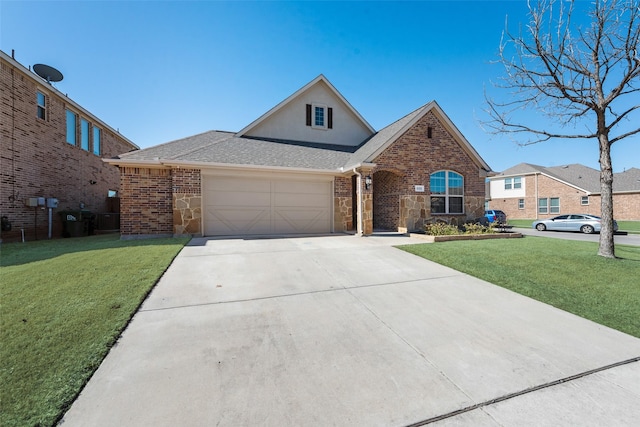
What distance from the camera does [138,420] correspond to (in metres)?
2.01

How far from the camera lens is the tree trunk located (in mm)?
7258

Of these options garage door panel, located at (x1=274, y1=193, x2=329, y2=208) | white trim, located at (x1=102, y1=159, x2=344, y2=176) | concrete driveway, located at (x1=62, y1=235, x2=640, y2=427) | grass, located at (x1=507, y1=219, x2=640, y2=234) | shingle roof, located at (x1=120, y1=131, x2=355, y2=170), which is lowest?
concrete driveway, located at (x1=62, y1=235, x2=640, y2=427)

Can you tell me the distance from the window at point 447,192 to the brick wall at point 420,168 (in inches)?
10.1

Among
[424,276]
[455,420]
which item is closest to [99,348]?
[455,420]

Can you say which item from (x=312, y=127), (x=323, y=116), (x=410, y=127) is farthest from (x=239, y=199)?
(x=410, y=127)

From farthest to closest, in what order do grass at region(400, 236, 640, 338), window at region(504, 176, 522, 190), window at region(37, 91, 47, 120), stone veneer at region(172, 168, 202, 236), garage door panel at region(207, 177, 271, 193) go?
window at region(504, 176, 522, 190) → window at region(37, 91, 47, 120) → garage door panel at region(207, 177, 271, 193) → stone veneer at region(172, 168, 202, 236) → grass at region(400, 236, 640, 338)

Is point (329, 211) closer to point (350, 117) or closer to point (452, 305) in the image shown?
point (350, 117)

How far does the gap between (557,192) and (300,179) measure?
1197 inches

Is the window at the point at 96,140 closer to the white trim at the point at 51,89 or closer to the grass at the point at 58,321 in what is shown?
the white trim at the point at 51,89

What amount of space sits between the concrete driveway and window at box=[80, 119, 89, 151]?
15079 mm

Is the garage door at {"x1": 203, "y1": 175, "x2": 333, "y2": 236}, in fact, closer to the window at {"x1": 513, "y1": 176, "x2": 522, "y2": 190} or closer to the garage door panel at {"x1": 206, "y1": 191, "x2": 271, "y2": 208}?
the garage door panel at {"x1": 206, "y1": 191, "x2": 271, "y2": 208}

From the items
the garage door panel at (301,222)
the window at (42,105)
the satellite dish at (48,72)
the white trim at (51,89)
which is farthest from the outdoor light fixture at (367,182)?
the satellite dish at (48,72)

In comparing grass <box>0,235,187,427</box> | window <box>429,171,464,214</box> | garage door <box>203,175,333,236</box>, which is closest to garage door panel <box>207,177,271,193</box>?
garage door <box>203,175,333,236</box>

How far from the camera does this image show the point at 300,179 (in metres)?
12.1
